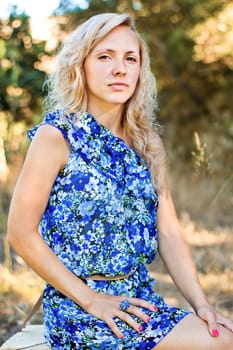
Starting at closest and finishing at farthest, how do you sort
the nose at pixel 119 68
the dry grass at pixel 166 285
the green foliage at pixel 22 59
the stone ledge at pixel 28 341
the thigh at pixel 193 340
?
the thigh at pixel 193 340, the nose at pixel 119 68, the stone ledge at pixel 28 341, the dry grass at pixel 166 285, the green foliage at pixel 22 59

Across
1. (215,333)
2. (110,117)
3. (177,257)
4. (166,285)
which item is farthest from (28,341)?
(166,285)

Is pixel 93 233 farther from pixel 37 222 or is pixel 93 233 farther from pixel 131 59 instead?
pixel 131 59

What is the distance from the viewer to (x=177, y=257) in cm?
226

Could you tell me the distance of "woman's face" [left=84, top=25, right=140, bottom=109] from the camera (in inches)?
85.4

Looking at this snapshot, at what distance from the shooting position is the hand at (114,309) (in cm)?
192

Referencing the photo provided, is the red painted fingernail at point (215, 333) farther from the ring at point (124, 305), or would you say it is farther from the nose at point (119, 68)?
the nose at point (119, 68)

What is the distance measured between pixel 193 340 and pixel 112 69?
91 cm

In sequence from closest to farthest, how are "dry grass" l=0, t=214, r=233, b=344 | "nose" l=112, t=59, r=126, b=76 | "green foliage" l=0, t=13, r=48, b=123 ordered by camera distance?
"nose" l=112, t=59, r=126, b=76 → "dry grass" l=0, t=214, r=233, b=344 → "green foliage" l=0, t=13, r=48, b=123

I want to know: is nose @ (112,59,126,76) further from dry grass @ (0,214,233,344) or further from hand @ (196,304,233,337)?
dry grass @ (0,214,233,344)

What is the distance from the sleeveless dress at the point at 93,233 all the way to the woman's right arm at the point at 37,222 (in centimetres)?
7

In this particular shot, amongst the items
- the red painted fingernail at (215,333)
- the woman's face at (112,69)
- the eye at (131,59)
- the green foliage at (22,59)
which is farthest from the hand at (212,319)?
the green foliage at (22,59)

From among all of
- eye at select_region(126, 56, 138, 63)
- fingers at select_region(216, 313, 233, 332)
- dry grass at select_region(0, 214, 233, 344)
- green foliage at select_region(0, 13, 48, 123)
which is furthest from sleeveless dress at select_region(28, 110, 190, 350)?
green foliage at select_region(0, 13, 48, 123)

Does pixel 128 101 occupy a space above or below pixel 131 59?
below

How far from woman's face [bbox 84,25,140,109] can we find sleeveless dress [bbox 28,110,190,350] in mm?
99
